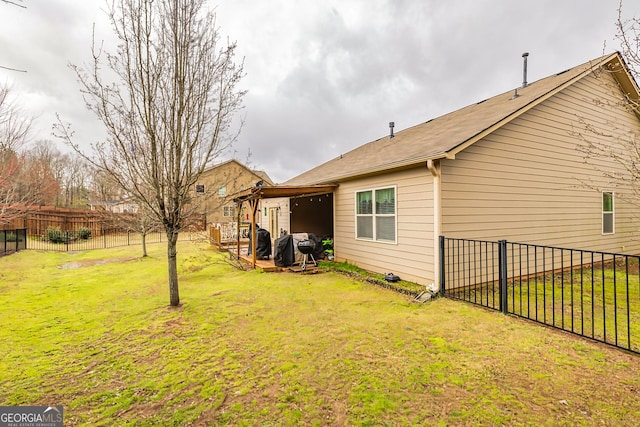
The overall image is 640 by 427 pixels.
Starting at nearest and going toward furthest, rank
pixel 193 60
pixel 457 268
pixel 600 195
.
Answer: pixel 193 60 < pixel 457 268 < pixel 600 195

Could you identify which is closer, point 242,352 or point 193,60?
point 242,352

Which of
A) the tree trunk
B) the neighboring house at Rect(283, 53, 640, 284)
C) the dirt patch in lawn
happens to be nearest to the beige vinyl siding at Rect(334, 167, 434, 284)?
the neighboring house at Rect(283, 53, 640, 284)

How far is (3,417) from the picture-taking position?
2.42 meters

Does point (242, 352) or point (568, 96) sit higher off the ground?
point (568, 96)

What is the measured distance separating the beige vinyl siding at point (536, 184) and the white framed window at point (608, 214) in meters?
0.20

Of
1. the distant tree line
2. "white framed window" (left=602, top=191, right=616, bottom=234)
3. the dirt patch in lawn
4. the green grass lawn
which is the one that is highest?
the distant tree line

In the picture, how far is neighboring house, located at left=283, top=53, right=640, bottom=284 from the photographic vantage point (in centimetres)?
606

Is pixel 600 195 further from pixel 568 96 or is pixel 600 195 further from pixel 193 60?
pixel 193 60

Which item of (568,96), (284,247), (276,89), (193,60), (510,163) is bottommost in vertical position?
(284,247)

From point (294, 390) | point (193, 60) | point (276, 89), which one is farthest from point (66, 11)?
point (276, 89)

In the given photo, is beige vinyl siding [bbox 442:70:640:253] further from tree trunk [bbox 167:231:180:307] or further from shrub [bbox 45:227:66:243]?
shrub [bbox 45:227:66:243]

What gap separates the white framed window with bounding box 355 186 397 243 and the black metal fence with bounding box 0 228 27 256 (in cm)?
1396

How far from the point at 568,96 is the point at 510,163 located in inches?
120

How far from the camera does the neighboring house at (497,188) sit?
19.9 ft
